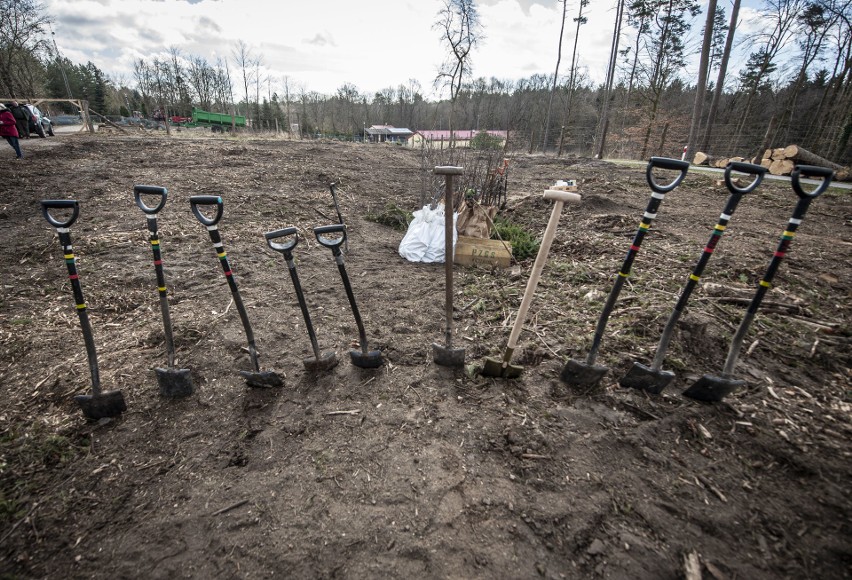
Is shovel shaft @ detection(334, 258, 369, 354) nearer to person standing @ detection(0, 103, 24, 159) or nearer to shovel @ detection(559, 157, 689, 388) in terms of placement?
shovel @ detection(559, 157, 689, 388)

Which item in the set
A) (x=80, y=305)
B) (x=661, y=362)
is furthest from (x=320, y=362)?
(x=661, y=362)

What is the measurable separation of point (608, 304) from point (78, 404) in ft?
12.6

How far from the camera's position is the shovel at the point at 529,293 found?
2.28m

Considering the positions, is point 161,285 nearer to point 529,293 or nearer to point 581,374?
point 529,293

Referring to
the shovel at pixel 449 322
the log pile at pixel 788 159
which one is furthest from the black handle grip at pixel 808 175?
the log pile at pixel 788 159

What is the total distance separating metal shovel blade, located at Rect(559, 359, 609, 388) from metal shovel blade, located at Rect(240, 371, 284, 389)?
2.17 metres

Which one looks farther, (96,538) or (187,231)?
(187,231)

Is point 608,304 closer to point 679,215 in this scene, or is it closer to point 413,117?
point 679,215

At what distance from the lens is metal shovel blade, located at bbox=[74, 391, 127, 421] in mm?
2379

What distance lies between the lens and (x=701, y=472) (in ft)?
6.52

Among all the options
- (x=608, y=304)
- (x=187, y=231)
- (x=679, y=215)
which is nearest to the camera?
(x=608, y=304)

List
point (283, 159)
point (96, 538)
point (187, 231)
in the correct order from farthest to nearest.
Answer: point (283, 159) → point (187, 231) → point (96, 538)

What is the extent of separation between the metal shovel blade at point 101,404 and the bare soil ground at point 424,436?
8cm

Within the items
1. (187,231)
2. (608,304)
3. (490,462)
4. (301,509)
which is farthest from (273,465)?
(187,231)
